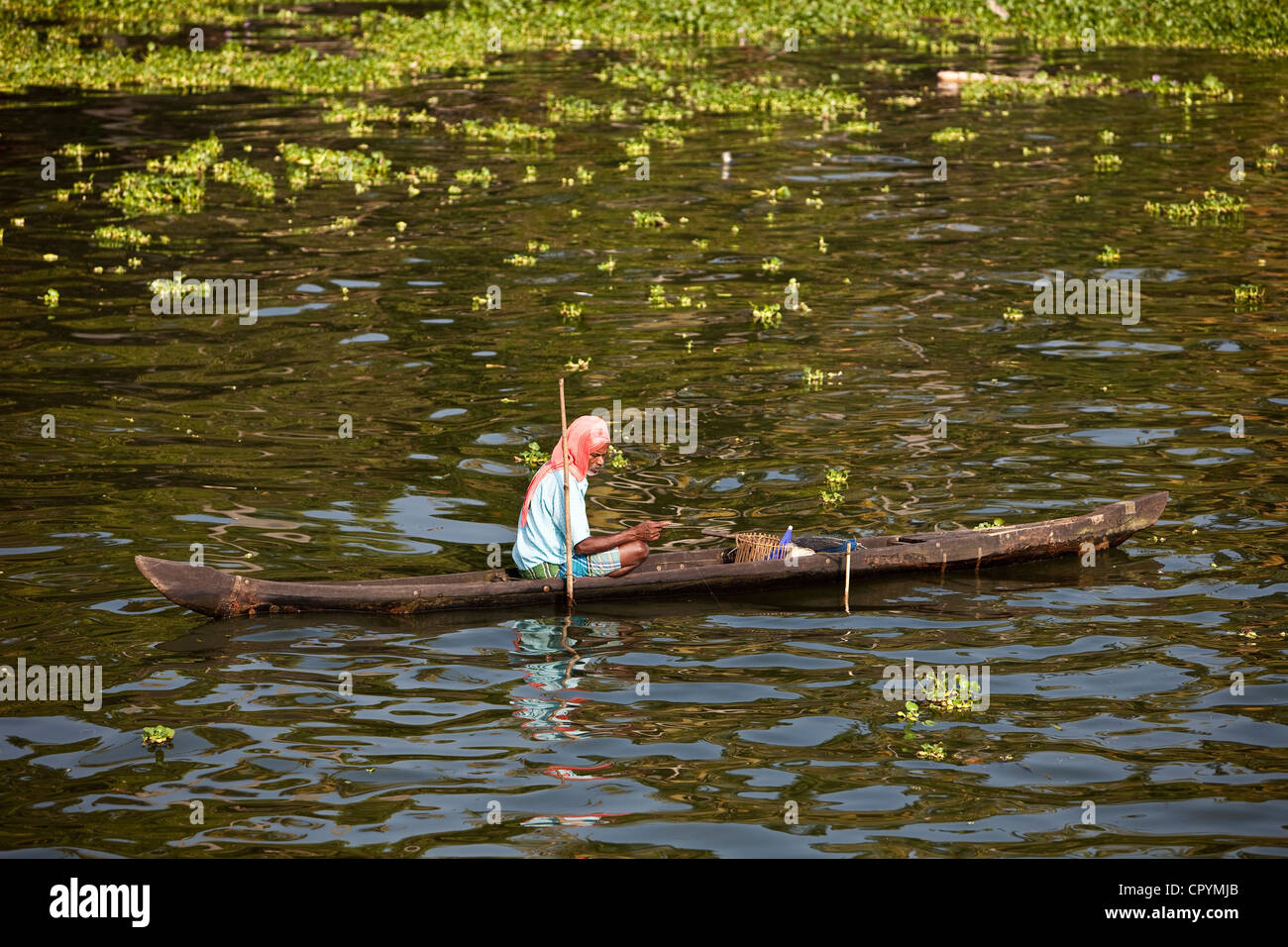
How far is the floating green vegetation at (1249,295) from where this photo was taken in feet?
72.7

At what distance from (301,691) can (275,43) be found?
110 ft

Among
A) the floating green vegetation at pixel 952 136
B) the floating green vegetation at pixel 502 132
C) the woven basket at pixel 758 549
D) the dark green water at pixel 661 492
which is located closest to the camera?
the dark green water at pixel 661 492

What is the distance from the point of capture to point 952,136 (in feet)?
106

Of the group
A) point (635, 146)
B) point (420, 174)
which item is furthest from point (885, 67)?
point (420, 174)

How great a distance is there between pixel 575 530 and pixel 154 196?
56.7 feet

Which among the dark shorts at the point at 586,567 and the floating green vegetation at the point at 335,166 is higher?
the floating green vegetation at the point at 335,166

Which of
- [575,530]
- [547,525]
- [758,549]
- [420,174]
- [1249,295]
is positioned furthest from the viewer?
[420,174]

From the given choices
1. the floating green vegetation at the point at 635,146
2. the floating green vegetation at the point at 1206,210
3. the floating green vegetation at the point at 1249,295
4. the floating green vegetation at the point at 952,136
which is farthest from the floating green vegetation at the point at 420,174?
the floating green vegetation at the point at 1249,295

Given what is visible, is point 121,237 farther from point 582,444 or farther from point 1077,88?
point 1077,88

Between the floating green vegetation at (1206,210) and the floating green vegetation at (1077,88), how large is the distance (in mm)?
9325

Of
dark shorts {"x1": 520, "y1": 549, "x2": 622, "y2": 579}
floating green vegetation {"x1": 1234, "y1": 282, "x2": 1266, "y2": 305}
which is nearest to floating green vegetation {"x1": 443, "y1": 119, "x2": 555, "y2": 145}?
floating green vegetation {"x1": 1234, "y1": 282, "x2": 1266, "y2": 305}

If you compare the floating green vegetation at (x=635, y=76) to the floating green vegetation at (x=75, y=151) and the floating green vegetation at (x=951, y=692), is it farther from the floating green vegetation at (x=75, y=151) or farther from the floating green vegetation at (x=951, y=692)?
the floating green vegetation at (x=951, y=692)

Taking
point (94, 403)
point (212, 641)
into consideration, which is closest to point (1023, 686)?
point (212, 641)

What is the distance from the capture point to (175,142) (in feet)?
104
